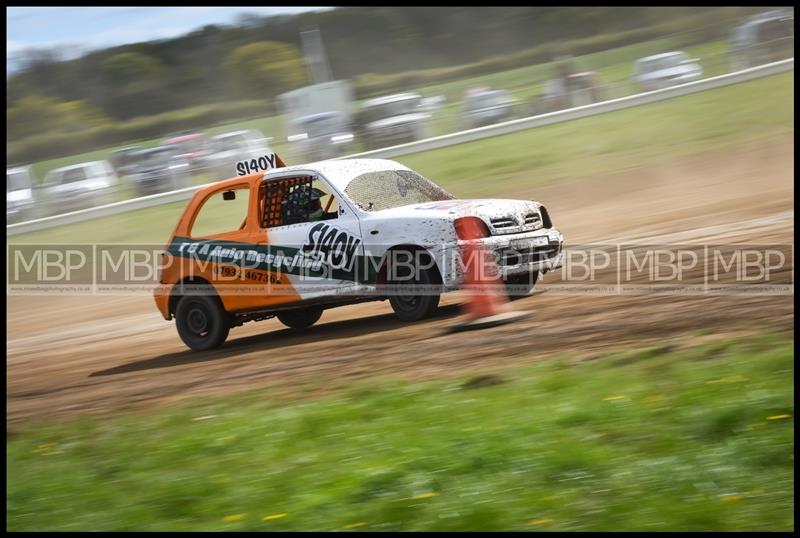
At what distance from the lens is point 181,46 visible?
38.4 m

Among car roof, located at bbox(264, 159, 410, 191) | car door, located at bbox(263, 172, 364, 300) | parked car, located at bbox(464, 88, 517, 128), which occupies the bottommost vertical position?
car door, located at bbox(263, 172, 364, 300)

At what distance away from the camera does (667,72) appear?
23.2 meters

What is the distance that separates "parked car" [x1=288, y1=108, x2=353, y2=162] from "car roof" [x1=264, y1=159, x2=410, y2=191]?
453 inches

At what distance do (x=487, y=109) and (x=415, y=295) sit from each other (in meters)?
14.0

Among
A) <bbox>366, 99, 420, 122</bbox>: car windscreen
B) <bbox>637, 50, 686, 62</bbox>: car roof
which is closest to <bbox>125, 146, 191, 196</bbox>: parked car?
<bbox>366, 99, 420, 122</bbox>: car windscreen

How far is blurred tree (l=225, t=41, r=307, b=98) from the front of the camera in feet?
113

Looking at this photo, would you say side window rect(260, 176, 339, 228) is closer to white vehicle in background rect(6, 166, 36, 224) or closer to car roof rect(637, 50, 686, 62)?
white vehicle in background rect(6, 166, 36, 224)

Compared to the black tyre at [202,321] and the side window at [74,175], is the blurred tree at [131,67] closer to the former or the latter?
the side window at [74,175]

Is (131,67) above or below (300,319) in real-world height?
above

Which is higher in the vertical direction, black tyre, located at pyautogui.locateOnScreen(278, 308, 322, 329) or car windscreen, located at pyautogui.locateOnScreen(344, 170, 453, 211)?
car windscreen, located at pyautogui.locateOnScreen(344, 170, 453, 211)

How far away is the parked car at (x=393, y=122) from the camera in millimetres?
22406

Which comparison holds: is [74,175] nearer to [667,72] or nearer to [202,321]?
[667,72]

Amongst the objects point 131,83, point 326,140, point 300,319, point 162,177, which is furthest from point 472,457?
point 131,83

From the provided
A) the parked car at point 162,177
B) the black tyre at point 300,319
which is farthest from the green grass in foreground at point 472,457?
the parked car at point 162,177
